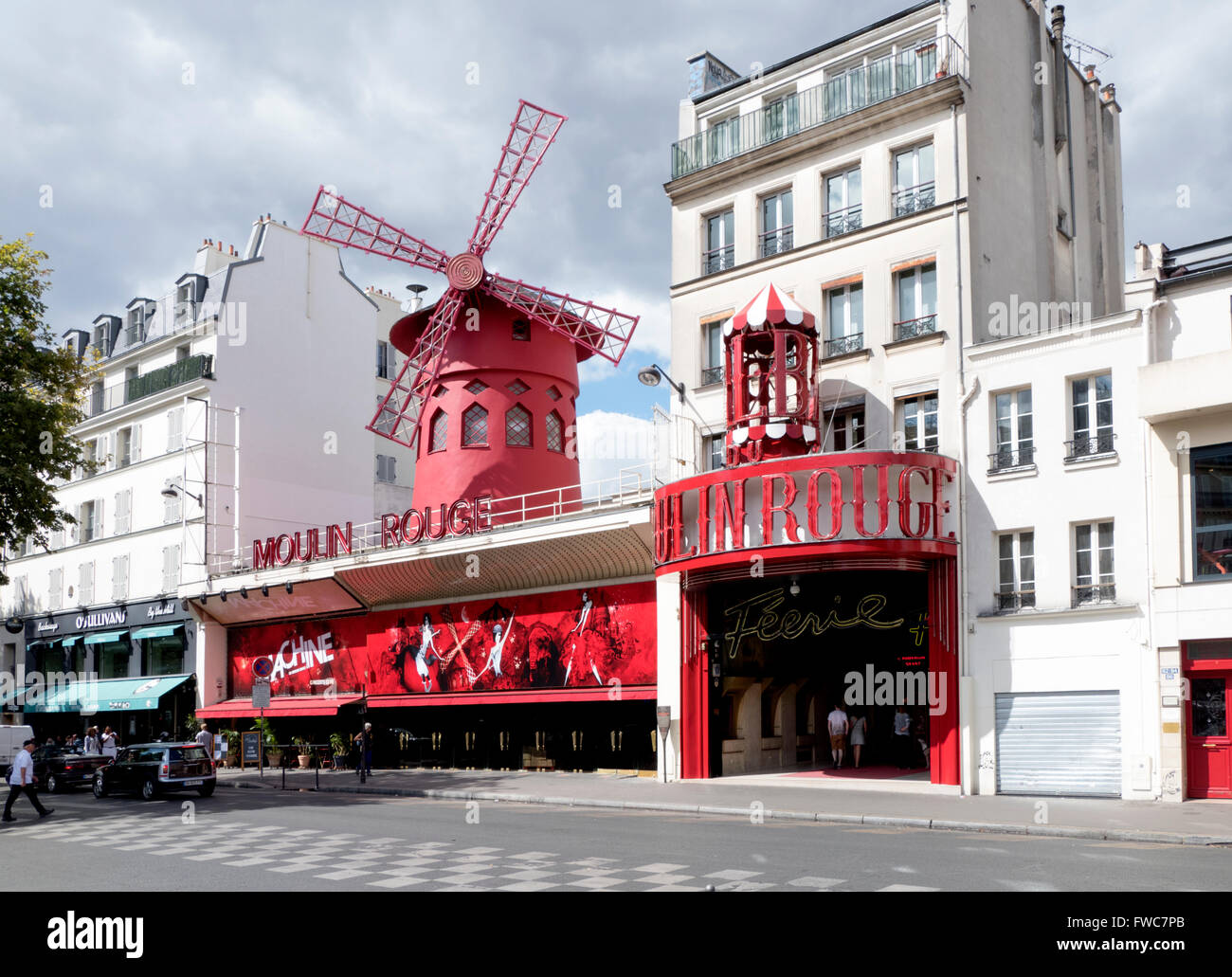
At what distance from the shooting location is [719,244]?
26.8 m

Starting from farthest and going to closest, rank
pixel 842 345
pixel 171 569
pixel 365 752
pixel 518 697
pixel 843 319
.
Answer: pixel 171 569 → pixel 518 697 → pixel 365 752 → pixel 843 319 → pixel 842 345

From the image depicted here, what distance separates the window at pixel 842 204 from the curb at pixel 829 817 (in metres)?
11.8

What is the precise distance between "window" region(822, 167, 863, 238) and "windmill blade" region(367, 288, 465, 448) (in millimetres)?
12160

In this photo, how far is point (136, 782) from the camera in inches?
955

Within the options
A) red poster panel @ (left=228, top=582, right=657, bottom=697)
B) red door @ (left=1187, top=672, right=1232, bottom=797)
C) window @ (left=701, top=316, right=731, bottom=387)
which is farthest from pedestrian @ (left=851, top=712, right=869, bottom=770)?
window @ (left=701, top=316, right=731, bottom=387)

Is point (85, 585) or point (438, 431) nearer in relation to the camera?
point (438, 431)

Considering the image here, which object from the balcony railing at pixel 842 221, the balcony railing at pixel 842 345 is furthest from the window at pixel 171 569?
the balcony railing at pixel 842 221

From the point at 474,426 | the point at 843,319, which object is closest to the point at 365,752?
the point at 474,426

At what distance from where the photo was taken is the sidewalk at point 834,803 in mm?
15586

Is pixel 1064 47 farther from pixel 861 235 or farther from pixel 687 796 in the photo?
pixel 687 796

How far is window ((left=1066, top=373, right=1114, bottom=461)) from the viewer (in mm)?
20312

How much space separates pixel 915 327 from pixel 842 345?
1627 millimetres

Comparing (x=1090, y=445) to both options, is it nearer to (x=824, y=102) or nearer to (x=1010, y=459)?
(x=1010, y=459)
